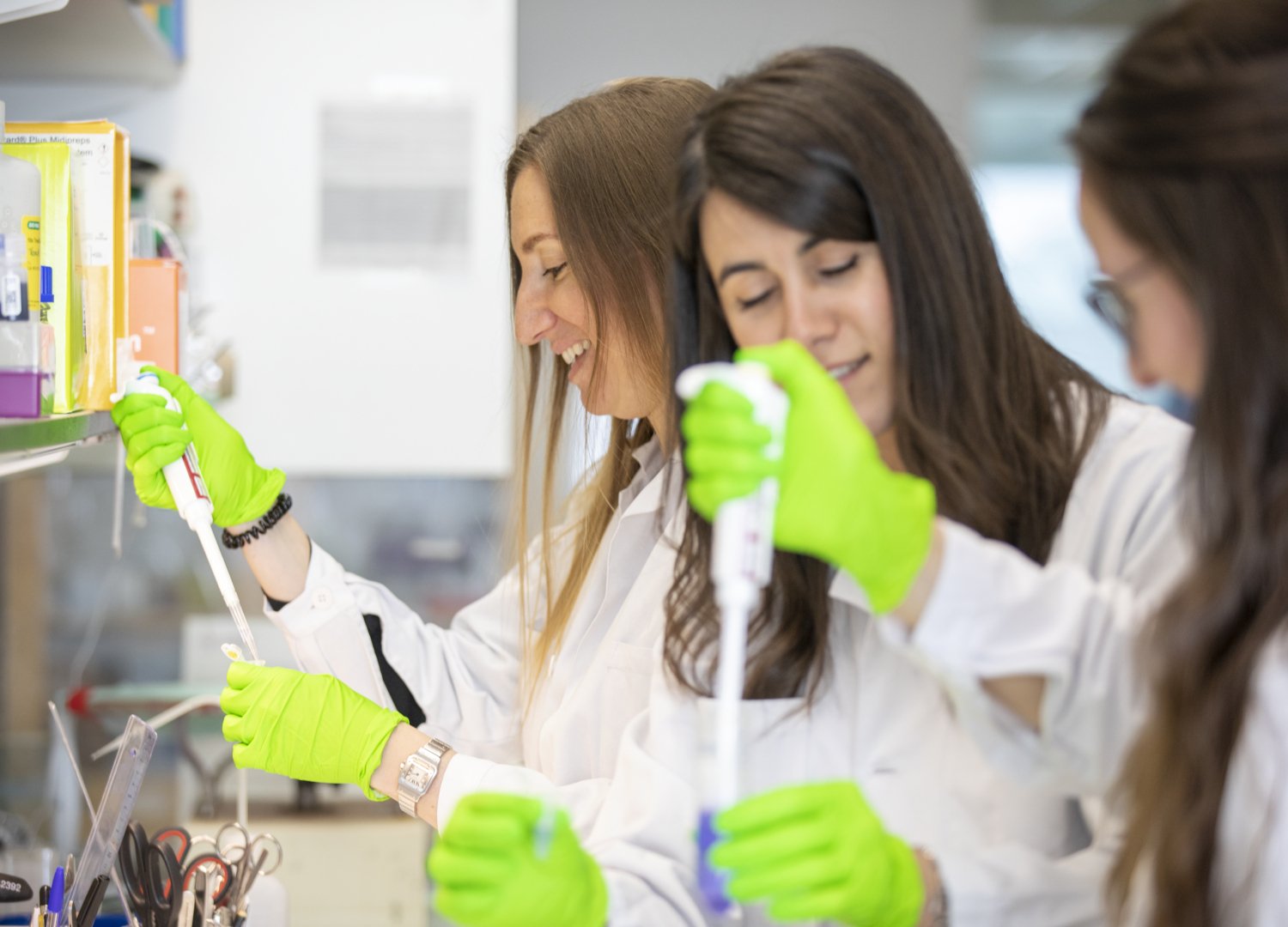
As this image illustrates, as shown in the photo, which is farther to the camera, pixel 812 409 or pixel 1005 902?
pixel 1005 902

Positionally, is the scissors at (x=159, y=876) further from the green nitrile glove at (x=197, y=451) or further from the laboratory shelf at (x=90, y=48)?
the laboratory shelf at (x=90, y=48)

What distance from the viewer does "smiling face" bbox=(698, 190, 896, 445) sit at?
3.53 feet

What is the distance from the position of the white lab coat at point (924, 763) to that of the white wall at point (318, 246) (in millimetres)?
1463

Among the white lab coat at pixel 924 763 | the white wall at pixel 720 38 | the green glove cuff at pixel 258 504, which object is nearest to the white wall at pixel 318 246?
the white wall at pixel 720 38

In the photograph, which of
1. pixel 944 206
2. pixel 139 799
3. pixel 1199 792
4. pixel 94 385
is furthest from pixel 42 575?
pixel 1199 792

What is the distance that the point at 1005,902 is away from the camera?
105 cm

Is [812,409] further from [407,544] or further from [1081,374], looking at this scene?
[407,544]

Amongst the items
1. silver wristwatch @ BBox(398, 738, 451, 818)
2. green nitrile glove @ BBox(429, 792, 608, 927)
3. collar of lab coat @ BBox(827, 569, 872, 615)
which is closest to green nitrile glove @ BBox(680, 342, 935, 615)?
collar of lab coat @ BBox(827, 569, 872, 615)

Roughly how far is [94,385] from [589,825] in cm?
72

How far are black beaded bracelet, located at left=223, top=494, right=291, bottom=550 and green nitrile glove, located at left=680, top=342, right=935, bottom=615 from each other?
0.90m

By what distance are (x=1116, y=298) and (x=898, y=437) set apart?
229 mm

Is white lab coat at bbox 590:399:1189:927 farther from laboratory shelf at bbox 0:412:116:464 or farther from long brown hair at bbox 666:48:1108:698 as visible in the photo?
laboratory shelf at bbox 0:412:116:464

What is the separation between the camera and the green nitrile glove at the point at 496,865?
37.6 inches

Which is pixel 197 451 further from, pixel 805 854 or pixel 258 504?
pixel 805 854
